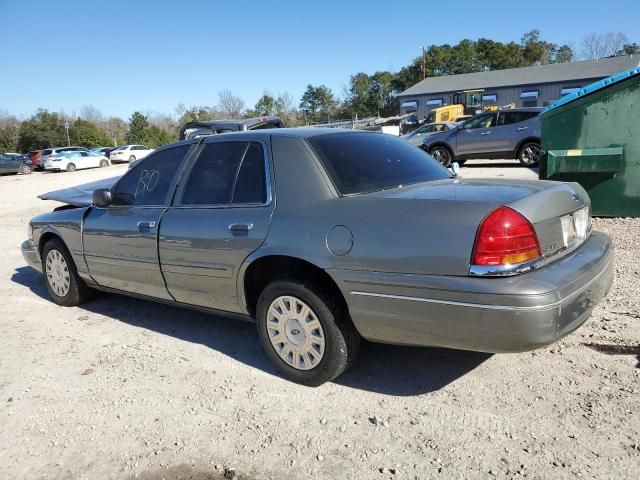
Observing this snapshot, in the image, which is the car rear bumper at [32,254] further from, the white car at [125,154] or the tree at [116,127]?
the tree at [116,127]

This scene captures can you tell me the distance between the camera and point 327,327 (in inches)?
123

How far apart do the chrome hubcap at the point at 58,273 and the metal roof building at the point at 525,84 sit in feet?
152

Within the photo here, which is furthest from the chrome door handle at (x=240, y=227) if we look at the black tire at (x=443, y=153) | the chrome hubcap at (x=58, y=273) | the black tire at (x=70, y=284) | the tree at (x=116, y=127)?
the tree at (x=116, y=127)

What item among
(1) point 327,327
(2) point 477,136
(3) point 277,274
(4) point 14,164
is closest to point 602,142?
(3) point 277,274

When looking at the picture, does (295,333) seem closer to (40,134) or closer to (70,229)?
(70,229)

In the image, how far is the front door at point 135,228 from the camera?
410cm

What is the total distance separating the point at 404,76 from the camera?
→ 249 feet

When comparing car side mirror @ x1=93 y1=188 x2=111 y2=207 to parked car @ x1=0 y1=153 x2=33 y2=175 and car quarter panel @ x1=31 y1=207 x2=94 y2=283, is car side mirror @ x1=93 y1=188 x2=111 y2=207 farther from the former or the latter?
parked car @ x1=0 y1=153 x2=33 y2=175

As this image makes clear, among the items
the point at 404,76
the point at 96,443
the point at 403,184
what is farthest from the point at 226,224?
the point at 404,76

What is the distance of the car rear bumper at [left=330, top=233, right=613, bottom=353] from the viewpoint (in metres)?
2.54

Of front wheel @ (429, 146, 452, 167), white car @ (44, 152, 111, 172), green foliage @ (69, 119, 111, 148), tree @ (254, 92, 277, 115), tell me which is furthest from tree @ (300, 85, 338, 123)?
front wheel @ (429, 146, 452, 167)

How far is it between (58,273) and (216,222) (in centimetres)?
253

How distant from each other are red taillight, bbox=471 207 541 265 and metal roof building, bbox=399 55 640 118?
4694 centimetres

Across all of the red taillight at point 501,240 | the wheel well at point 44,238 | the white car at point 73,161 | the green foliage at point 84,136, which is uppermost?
the green foliage at point 84,136
